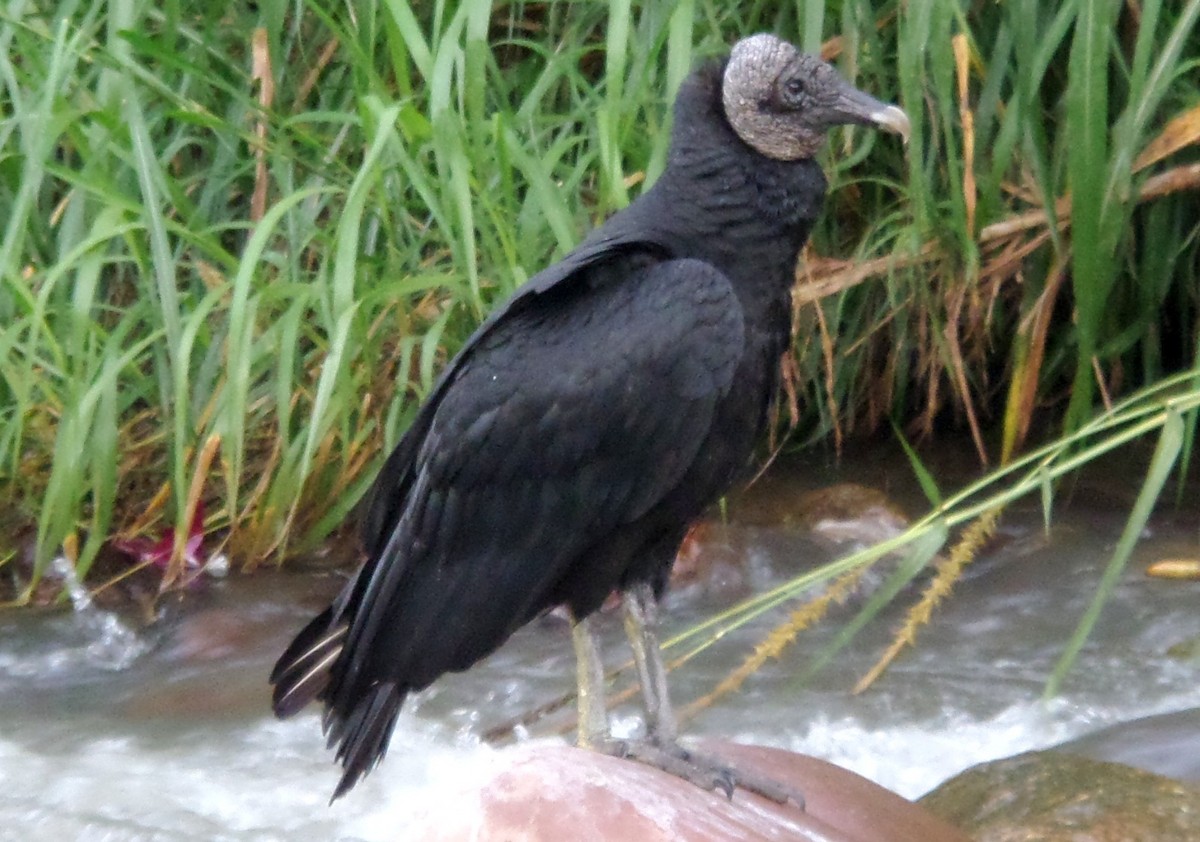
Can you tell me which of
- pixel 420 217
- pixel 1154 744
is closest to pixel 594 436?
pixel 1154 744

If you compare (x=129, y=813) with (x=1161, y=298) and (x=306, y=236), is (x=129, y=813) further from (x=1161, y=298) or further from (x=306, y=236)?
(x=1161, y=298)

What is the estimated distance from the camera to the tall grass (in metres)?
3.22

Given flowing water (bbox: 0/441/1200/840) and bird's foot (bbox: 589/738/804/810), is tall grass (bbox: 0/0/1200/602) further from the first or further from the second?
bird's foot (bbox: 589/738/804/810)

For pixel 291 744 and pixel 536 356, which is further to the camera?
pixel 291 744

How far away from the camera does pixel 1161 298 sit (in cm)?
368

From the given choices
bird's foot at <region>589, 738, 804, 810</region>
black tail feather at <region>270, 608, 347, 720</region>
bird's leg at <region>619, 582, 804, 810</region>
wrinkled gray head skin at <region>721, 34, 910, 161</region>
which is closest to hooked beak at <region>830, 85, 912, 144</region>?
wrinkled gray head skin at <region>721, 34, 910, 161</region>

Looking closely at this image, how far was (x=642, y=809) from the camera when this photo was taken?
6.66 ft

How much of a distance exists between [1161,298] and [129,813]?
2563 millimetres

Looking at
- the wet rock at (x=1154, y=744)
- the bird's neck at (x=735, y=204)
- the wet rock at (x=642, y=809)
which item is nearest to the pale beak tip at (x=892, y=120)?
the bird's neck at (x=735, y=204)

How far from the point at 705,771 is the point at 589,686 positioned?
0.90ft

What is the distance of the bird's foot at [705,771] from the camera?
230cm

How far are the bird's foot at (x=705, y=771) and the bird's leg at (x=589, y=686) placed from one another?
3.6 inches

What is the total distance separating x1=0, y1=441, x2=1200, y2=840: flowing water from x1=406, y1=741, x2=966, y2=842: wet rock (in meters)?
0.56

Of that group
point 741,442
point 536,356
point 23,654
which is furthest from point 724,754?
point 23,654
